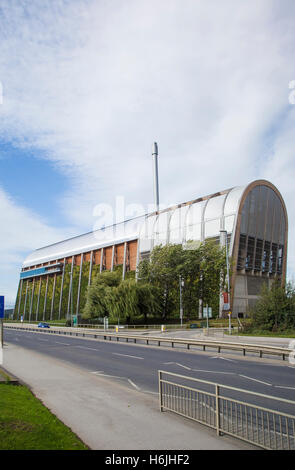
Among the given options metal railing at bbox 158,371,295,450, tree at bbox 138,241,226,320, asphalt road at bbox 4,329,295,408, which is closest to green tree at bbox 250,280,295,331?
asphalt road at bbox 4,329,295,408

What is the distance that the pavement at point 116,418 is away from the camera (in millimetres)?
6219

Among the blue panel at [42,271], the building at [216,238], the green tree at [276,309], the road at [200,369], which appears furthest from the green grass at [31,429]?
the blue panel at [42,271]

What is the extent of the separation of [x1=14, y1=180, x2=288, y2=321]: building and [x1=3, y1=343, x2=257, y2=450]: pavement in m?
35.5

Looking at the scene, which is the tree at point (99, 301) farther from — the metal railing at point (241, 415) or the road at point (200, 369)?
the metal railing at point (241, 415)

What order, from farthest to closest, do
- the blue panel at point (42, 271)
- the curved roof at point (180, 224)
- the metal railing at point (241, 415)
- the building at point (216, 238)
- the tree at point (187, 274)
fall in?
the blue panel at point (42, 271)
the curved roof at point (180, 224)
the building at point (216, 238)
the tree at point (187, 274)
the metal railing at point (241, 415)

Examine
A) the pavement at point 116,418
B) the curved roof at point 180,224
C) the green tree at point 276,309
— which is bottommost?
the pavement at point 116,418

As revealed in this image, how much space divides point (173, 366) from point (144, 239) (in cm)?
5899

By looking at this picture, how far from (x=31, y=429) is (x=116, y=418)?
1.94 meters

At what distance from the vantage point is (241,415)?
6609 mm

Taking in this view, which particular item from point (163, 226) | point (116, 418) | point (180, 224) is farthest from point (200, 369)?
point (163, 226)

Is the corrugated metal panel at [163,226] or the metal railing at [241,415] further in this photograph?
the corrugated metal panel at [163,226]

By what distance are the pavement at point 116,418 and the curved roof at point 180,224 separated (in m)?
51.1

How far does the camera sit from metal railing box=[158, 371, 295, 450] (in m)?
6.04

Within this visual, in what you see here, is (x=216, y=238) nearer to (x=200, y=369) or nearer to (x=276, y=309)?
(x=276, y=309)
